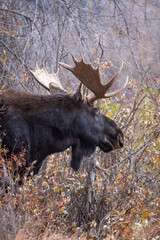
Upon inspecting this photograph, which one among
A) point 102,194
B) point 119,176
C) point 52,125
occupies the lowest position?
point 102,194

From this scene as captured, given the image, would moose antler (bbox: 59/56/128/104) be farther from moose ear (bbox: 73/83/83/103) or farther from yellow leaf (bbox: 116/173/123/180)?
yellow leaf (bbox: 116/173/123/180)

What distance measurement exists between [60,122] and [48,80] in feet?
3.42

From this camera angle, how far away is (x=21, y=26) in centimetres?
679

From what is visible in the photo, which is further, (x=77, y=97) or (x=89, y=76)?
(x=77, y=97)

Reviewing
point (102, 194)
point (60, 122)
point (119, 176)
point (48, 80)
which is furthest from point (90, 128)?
point (48, 80)

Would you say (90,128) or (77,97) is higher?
(77,97)

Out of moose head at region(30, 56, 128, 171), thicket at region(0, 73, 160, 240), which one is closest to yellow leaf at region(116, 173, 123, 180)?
thicket at region(0, 73, 160, 240)

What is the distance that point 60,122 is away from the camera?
4402 millimetres

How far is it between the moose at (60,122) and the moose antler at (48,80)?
1.42ft

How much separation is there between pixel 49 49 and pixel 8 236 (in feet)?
14.9

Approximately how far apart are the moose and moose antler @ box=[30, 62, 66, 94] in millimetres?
433

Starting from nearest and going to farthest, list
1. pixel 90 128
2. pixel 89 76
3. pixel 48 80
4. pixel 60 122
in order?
pixel 89 76 < pixel 60 122 < pixel 90 128 < pixel 48 80

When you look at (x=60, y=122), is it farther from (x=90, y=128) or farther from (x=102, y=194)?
(x=102, y=194)

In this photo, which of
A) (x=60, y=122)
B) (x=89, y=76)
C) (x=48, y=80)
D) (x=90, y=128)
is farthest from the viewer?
(x=48, y=80)
